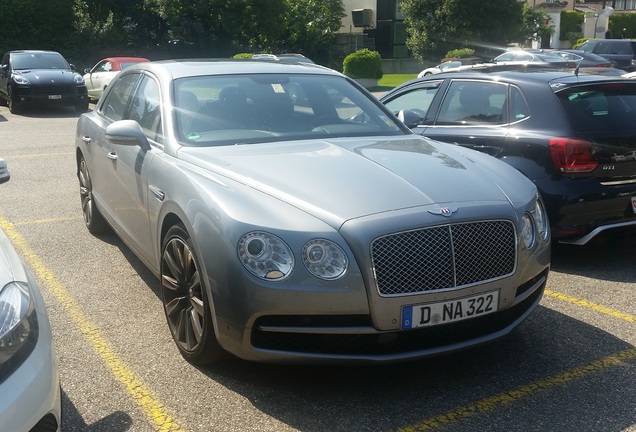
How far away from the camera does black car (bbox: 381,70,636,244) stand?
5484 mm

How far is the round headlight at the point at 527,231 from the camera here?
3764mm

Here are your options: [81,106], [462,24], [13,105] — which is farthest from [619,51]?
[13,105]

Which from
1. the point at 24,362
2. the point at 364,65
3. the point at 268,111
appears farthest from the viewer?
the point at 364,65

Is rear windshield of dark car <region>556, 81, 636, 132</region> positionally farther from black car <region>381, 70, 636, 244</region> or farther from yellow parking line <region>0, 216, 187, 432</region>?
yellow parking line <region>0, 216, 187, 432</region>

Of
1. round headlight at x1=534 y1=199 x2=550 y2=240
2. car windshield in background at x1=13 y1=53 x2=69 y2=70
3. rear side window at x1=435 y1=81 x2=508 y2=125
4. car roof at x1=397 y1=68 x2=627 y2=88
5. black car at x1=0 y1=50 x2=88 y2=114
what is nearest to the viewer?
round headlight at x1=534 y1=199 x2=550 y2=240

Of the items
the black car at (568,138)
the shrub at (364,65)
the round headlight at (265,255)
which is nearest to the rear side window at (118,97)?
the black car at (568,138)

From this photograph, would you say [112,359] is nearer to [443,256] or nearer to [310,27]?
[443,256]

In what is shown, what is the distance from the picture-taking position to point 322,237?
10.9 feet

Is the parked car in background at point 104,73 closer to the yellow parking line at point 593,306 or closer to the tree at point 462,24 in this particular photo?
the yellow parking line at point 593,306

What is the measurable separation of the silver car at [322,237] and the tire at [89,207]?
1.81 m

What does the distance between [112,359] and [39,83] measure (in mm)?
16069

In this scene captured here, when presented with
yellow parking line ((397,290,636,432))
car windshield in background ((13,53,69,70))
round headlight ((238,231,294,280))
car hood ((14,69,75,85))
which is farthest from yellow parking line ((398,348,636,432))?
car windshield in background ((13,53,69,70))

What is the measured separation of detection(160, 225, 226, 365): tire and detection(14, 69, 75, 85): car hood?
15995 millimetres

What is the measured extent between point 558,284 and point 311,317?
267cm
